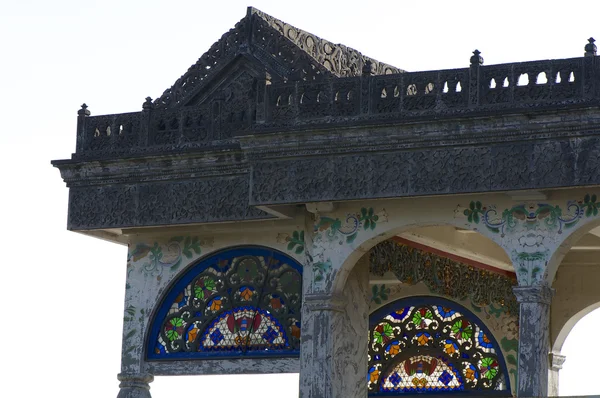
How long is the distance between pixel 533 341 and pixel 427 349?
4.07 m

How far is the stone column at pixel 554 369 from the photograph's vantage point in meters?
16.8

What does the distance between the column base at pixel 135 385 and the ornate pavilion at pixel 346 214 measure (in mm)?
13

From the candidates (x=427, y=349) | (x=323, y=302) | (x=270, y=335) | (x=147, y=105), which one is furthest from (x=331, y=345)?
(x=427, y=349)

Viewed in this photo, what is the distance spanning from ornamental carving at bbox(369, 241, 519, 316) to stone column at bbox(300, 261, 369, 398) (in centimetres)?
52

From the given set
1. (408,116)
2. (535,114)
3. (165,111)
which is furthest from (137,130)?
(535,114)

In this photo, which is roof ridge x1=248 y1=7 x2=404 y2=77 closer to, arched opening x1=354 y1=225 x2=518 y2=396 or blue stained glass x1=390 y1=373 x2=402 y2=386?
arched opening x1=354 y1=225 x2=518 y2=396

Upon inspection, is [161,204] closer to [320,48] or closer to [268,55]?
[268,55]

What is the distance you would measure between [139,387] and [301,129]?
10.5 ft

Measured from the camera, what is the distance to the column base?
15.2m

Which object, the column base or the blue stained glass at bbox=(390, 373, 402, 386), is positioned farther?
the blue stained glass at bbox=(390, 373, 402, 386)

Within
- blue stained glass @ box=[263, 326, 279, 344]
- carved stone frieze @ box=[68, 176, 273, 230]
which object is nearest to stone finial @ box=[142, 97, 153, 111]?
carved stone frieze @ box=[68, 176, 273, 230]

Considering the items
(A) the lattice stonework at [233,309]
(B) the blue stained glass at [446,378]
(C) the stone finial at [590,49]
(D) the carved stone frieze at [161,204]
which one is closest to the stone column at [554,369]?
(B) the blue stained glass at [446,378]

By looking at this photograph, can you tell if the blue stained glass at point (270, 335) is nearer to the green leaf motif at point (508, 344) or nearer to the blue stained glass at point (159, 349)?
the blue stained glass at point (159, 349)

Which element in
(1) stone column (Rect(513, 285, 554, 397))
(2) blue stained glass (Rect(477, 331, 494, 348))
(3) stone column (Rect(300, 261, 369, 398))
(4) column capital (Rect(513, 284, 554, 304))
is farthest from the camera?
(2) blue stained glass (Rect(477, 331, 494, 348))
